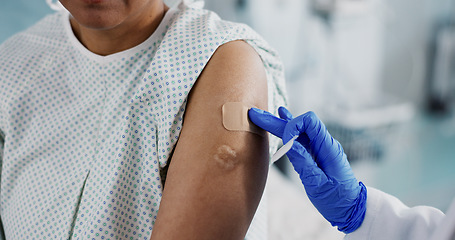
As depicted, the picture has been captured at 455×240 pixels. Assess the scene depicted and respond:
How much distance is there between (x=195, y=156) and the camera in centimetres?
87

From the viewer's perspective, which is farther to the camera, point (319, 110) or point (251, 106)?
point (319, 110)

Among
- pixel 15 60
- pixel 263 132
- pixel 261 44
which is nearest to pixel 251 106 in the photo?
pixel 263 132

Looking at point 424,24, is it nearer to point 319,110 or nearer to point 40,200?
point 319,110

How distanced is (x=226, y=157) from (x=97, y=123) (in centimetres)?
34

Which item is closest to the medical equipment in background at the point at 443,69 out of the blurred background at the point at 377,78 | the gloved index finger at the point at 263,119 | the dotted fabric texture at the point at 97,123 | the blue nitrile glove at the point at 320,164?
the blurred background at the point at 377,78

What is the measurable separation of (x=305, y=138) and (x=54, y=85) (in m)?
0.59

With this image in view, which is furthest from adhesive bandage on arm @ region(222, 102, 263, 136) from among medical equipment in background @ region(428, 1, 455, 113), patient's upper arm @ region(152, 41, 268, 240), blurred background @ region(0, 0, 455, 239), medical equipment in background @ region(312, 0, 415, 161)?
medical equipment in background @ region(428, 1, 455, 113)

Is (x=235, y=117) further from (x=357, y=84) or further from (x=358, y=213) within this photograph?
(x=357, y=84)

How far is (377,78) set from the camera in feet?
12.4

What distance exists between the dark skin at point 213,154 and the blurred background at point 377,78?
1.99m

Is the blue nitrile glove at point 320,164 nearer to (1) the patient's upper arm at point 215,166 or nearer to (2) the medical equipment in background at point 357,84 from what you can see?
(1) the patient's upper arm at point 215,166

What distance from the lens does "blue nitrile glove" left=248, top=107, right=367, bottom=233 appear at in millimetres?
899

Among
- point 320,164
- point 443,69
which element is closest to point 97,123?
point 320,164

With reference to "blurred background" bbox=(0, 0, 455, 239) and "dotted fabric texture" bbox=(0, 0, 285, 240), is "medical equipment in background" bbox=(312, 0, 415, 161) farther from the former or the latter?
"dotted fabric texture" bbox=(0, 0, 285, 240)
